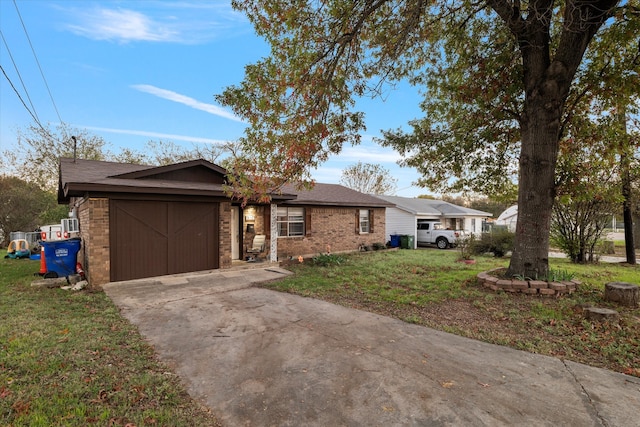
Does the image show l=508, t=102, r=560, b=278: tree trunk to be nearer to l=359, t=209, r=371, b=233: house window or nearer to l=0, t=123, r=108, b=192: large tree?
l=359, t=209, r=371, b=233: house window

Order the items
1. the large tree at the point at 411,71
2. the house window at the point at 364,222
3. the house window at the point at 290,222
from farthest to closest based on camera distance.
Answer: the house window at the point at 364,222, the house window at the point at 290,222, the large tree at the point at 411,71

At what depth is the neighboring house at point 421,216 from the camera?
20422 mm

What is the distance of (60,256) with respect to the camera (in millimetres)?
8336

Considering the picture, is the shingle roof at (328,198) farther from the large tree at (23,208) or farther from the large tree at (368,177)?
the large tree at (368,177)

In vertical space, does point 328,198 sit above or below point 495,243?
above

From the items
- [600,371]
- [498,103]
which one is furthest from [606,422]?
[498,103]

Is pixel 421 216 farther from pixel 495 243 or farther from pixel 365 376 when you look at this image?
pixel 365 376

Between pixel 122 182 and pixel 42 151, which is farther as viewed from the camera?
pixel 42 151

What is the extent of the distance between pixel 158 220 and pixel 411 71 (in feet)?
26.2

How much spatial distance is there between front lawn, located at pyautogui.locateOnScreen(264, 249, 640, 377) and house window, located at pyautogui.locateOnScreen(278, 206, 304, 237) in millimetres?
4120

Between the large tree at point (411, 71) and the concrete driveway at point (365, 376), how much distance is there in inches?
111

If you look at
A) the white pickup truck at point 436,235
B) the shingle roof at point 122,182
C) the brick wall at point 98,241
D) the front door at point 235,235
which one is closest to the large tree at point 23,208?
the shingle roof at point 122,182

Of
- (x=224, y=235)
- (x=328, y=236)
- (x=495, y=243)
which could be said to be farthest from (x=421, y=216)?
(x=224, y=235)

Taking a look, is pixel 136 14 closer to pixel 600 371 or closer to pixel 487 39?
pixel 487 39
